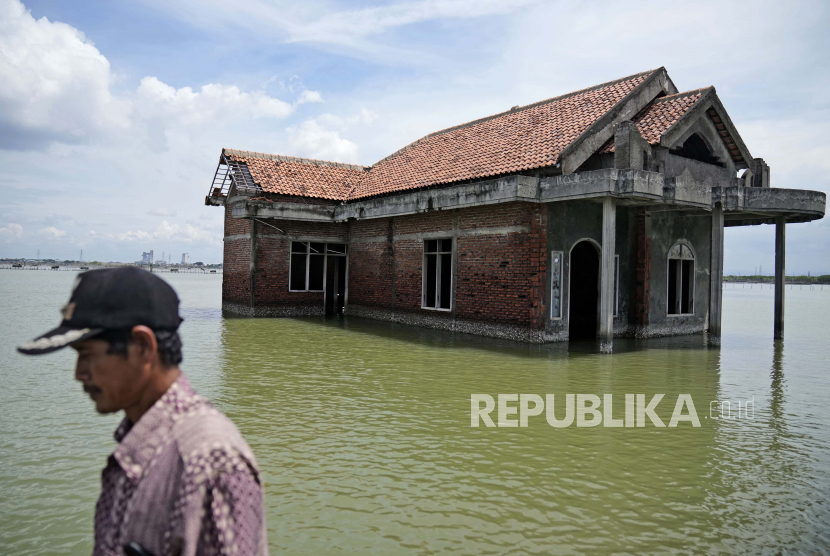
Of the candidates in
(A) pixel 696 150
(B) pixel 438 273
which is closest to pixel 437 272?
(B) pixel 438 273

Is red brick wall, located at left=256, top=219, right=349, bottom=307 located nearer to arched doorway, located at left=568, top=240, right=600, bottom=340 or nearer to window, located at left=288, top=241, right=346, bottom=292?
window, located at left=288, top=241, right=346, bottom=292

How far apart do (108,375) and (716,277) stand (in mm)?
14080

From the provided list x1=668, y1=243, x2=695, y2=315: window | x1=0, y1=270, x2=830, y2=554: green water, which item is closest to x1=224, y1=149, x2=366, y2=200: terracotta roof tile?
x1=0, y1=270, x2=830, y2=554: green water

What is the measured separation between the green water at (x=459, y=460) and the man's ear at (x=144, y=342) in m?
2.64

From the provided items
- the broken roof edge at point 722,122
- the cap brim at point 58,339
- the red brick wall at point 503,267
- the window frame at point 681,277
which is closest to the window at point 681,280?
the window frame at point 681,277

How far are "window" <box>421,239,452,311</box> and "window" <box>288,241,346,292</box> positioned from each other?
449cm

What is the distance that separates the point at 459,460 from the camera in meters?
5.45

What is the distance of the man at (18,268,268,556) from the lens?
4.43 feet

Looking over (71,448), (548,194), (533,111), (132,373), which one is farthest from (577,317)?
(132,373)

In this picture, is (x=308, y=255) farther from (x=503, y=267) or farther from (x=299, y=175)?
(x=503, y=267)

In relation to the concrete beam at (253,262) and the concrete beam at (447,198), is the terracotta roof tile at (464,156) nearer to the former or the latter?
the concrete beam at (447,198)

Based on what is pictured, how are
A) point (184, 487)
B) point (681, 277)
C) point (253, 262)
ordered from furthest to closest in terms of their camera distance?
point (253, 262), point (681, 277), point (184, 487)

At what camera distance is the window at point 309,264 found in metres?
19.7

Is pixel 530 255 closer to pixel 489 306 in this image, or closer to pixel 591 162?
pixel 489 306
